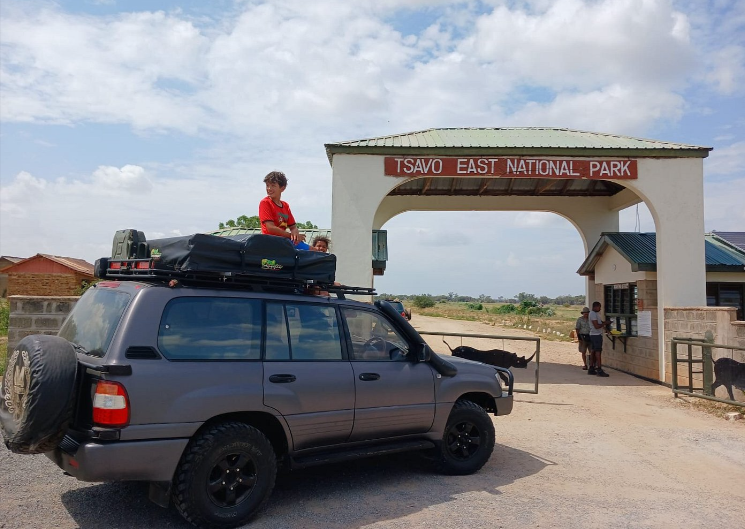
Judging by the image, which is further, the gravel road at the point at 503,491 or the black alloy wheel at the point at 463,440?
the black alloy wheel at the point at 463,440

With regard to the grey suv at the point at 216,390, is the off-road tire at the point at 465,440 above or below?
below

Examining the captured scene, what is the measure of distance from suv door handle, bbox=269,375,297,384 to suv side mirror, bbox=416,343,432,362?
54.4 inches

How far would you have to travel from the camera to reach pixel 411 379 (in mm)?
5598

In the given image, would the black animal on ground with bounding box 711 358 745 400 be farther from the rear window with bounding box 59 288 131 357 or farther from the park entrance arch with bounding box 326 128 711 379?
the rear window with bounding box 59 288 131 357

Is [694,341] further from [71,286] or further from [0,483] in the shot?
[71,286]

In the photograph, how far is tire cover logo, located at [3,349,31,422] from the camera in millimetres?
4094

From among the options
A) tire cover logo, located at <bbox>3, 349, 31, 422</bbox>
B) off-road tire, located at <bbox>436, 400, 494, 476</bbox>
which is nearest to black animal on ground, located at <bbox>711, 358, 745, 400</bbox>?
off-road tire, located at <bbox>436, 400, 494, 476</bbox>

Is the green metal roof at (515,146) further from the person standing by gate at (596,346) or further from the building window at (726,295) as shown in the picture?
the person standing by gate at (596,346)

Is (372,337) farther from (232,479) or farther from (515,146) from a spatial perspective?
(515,146)

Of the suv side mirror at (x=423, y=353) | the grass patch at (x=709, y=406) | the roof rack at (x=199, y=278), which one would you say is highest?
the roof rack at (x=199, y=278)

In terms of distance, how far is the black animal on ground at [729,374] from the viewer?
385 inches

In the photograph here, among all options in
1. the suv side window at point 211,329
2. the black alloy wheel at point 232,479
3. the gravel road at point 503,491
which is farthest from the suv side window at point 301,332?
the gravel road at point 503,491

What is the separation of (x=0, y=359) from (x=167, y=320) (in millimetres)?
10019

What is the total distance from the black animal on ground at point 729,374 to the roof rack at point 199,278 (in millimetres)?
7648
